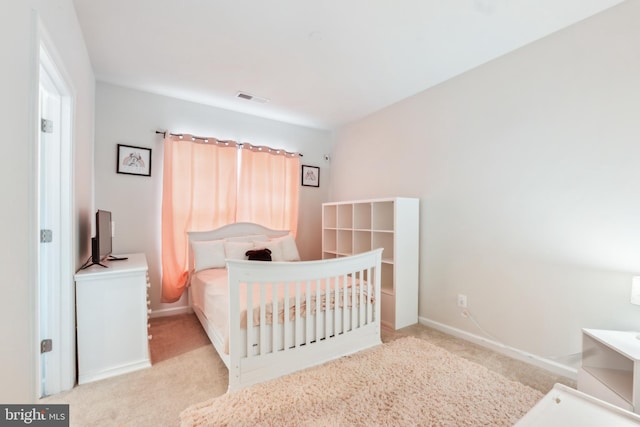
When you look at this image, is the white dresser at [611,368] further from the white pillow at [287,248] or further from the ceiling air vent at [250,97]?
the ceiling air vent at [250,97]

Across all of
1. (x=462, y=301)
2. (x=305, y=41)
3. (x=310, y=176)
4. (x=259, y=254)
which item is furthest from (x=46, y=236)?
(x=462, y=301)

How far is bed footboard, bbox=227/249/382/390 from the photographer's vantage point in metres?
1.85

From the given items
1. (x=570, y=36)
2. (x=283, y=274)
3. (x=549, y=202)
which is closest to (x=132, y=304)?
(x=283, y=274)

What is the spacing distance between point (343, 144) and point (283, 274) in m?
2.81

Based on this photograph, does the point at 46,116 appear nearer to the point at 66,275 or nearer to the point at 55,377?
the point at 66,275

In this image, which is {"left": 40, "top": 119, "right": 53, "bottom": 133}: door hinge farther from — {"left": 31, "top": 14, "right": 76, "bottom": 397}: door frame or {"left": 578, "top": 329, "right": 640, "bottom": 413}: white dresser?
{"left": 578, "top": 329, "right": 640, "bottom": 413}: white dresser

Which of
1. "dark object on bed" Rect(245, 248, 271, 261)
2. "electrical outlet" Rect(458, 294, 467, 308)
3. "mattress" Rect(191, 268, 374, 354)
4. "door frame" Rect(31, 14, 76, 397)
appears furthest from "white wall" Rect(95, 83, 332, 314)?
"electrical outlet" Rect(458, 294, 467, 308)

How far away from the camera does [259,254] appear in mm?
3207

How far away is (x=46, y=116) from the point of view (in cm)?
178

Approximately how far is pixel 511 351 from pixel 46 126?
3.78 metres

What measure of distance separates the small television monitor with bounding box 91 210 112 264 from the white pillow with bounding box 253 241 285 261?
1494 mm

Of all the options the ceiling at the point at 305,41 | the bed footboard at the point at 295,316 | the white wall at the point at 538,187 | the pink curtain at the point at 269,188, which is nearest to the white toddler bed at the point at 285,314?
the bed footboard at the point at 295,316

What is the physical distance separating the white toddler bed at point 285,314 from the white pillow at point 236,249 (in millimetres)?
452

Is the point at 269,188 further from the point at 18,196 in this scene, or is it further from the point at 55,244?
the point at 18,196
